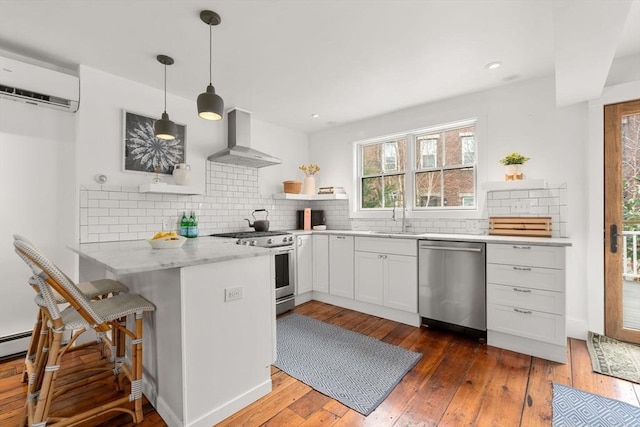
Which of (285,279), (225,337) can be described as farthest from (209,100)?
(285,279)

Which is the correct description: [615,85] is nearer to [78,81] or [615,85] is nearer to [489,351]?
[489,351]

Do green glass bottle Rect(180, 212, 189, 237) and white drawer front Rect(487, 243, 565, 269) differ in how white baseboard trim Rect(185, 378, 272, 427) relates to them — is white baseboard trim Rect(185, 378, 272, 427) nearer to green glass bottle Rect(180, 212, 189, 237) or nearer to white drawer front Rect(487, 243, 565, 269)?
green glass bottle Rect(180, 212, 189, 237)

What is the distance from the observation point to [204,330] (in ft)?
5.36

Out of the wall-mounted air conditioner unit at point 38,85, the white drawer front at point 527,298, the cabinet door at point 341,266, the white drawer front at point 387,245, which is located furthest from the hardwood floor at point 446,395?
the wall-mounted air conditioner unit at point 38,85

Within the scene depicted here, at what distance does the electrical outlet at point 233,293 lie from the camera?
1.74 m

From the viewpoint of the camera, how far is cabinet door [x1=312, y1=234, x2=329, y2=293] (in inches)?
152

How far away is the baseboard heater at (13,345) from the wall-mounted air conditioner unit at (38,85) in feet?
6.49

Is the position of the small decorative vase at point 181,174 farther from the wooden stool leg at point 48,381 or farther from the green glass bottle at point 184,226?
the wooden stool leg at point 48,381

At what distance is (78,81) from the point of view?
264cm

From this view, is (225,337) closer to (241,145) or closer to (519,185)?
(241,145)

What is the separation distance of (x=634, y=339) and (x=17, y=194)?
214 inches

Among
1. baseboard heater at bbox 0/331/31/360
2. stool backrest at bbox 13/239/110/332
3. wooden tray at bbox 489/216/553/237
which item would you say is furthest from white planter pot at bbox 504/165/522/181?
baseboard heater at bbox 0/331/31/360

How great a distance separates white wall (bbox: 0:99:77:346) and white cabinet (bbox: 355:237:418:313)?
290 cm

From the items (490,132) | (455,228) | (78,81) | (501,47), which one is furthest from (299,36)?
(455,228)
